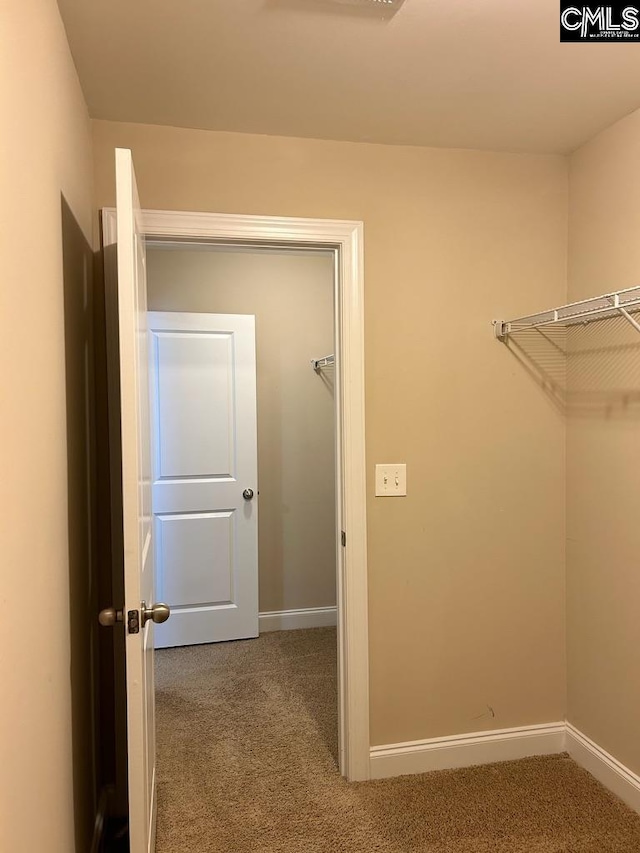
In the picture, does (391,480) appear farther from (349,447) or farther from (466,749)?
(466,749)

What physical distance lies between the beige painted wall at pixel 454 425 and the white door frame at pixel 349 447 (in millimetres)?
48

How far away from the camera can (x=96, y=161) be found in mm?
1979

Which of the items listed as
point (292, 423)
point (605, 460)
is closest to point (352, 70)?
point (605, 460)

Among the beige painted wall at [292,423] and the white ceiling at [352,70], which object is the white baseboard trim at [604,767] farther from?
the white ceiling at [352,70]

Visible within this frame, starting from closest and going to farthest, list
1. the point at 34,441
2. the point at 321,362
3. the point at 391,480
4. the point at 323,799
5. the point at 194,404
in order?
the point at 34,441 → the point at 323,799 → the point at 391,480 → the point at 194,404 → the point at 321,362

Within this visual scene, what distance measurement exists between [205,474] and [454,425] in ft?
5.68

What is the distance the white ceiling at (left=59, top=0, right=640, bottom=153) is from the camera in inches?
57.9

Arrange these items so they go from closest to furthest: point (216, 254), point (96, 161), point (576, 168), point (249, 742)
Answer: point (96, 161), point (576, 168), point (249, 742), point (216, 254)

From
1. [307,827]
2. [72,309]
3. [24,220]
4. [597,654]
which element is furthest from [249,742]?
[24,220]

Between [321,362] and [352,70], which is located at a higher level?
[352,70]

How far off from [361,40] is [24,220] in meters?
1.03

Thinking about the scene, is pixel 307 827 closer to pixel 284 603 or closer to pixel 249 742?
pixel 249 742

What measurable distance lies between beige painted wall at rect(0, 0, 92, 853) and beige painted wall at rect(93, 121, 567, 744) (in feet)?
3.07

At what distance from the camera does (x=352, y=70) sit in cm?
171
